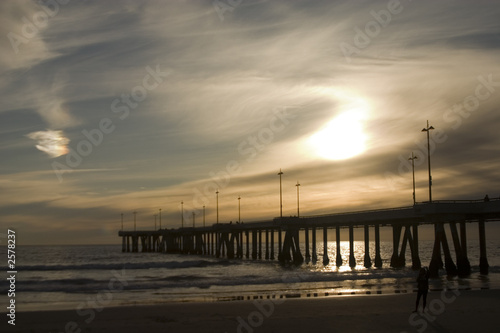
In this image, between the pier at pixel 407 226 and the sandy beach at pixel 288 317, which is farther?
the pier at pixel 407 226

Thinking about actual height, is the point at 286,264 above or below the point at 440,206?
below

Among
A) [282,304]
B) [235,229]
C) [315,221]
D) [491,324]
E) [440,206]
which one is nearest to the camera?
[491,324]

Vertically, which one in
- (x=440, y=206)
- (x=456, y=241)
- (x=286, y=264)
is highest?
(x=440, y=206)

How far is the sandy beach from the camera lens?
16828mm

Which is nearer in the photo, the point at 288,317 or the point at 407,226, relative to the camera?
the point at 288,317

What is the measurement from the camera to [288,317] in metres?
19.0

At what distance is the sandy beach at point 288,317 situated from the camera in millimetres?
16828

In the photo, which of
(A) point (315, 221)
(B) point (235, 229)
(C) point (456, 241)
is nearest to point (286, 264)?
(A) point (315, 221)

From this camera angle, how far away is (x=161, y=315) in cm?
2014

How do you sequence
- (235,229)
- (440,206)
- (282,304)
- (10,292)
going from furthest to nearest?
(235,229), (440,206), (10,292), (282,304)

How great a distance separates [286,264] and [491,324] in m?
48.3

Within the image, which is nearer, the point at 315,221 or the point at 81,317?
the point at 81,317

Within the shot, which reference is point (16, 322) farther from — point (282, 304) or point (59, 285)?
point (59, 285)

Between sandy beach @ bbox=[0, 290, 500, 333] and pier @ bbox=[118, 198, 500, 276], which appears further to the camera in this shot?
pier @ bbox=[118, 198, 500, 276]
